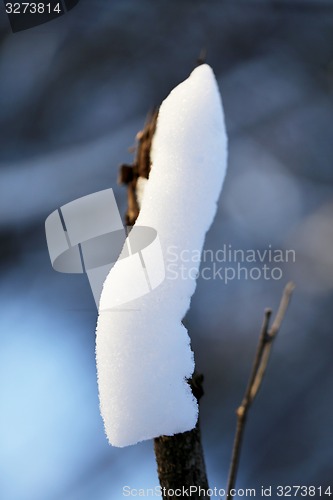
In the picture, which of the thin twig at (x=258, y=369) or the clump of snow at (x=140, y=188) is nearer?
the thin twig at (x=258, y=369)

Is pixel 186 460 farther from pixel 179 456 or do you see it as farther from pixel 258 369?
pixel 258 369

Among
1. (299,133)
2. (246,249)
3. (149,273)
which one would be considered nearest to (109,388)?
(149,273)

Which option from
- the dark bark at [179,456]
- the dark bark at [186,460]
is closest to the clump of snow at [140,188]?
the dark bark at [179,456]

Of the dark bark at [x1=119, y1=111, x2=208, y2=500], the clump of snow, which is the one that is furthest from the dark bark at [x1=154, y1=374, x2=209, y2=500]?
the clump of snow

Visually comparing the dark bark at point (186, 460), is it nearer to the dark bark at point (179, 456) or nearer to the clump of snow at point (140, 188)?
the dark bark at point (179, 456)

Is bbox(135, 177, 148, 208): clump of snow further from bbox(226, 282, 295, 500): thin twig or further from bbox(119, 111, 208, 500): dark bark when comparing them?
bbox(226, 282, 295, 500): thin twig

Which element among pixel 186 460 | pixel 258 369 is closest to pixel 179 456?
pixel 186 460
